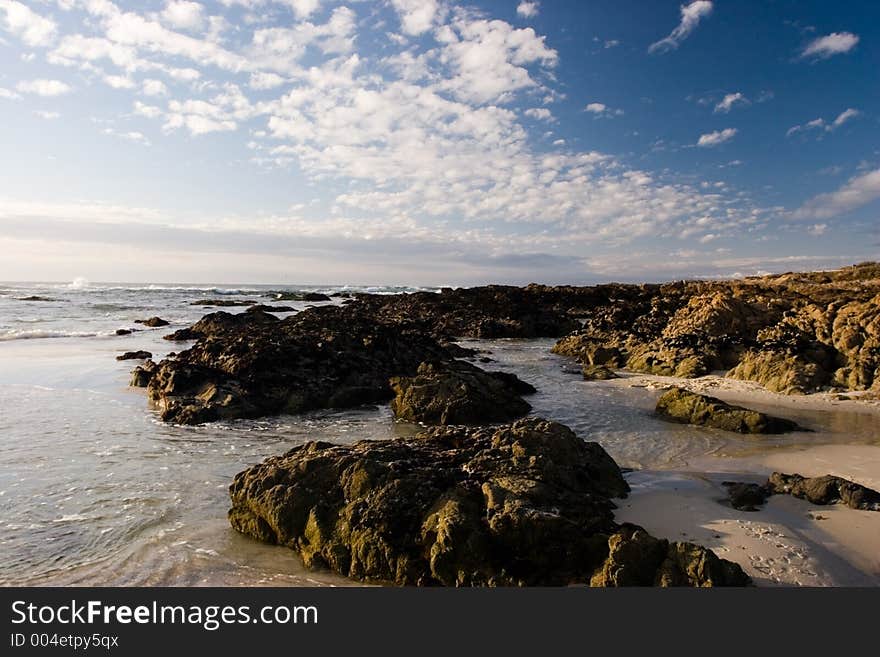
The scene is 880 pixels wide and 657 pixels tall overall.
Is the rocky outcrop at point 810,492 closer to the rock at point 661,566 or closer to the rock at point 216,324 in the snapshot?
the rock at point 661,566

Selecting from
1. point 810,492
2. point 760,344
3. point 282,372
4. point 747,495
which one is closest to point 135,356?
point 282,372

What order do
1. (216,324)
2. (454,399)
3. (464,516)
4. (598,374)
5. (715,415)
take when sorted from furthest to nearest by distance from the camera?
(216,324)
(598,374)
(454,399)
(715,415)
(464,516)

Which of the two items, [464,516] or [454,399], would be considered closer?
[464,516]

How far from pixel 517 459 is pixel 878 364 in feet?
43.3

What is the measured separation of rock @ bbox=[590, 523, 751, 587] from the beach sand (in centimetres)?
72

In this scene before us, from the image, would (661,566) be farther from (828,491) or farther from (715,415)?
(715,415)

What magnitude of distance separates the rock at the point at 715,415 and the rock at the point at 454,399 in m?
3.25

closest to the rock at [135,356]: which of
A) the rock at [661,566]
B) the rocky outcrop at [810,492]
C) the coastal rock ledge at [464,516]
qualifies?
the coastal rock ledge at [464,516]

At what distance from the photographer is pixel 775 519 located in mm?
6133

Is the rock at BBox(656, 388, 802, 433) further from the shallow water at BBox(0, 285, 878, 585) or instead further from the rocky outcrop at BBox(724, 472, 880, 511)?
the rocky outcrop at BBox(724, 472, 880, 511)

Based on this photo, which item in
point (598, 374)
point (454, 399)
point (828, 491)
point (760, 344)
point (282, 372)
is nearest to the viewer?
point (828, 491)

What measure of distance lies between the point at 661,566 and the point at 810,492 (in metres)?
3.59
